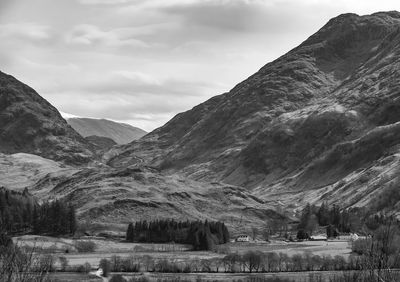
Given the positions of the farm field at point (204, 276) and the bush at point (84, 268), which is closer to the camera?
the farm field at point (204, 276)

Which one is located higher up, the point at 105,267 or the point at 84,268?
the point at 105,267

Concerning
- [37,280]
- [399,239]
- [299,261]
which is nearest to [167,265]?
[299,261]

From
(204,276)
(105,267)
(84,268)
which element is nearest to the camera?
(105,267)

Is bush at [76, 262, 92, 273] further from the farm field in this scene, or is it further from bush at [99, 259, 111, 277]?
bush at [99, 259, 111, 277]

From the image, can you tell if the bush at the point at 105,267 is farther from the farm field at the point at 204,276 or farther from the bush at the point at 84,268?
the bush at the point at 84,268

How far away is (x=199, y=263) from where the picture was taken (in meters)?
194

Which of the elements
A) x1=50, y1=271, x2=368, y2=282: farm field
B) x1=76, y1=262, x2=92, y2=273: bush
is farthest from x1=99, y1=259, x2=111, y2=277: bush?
x1=76, y1=262, x2=92, y2=273: bush

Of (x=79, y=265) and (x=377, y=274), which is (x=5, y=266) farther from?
(x=79, y=265)

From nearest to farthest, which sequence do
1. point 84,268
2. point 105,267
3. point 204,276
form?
point 105,267
point 204,276
point 84,268

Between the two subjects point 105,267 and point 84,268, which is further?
point 84,268

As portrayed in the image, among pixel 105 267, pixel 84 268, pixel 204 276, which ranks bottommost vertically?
pixel 84 268

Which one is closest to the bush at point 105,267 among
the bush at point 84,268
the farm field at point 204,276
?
the farm field at point 204,276

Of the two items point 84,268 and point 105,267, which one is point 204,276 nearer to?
point 105,267

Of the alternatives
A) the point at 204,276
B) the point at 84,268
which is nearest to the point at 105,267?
the point at 84,268
